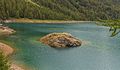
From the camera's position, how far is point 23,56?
74.6 meters

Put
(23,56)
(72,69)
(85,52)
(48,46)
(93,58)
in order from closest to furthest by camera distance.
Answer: (72,69), (23,56), (93,58), (85,52), (48,46)

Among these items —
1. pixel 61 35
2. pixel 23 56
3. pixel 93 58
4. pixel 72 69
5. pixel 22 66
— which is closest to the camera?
pixel 22 66

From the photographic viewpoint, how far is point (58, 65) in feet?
227

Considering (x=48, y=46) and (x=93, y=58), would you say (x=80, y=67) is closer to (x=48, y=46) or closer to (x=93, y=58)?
(x=93, y=58)

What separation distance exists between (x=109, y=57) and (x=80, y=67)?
2262 cm

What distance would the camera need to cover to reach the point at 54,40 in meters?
107

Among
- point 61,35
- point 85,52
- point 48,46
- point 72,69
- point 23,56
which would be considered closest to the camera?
point 72,69

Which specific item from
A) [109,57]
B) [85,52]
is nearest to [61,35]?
[85,52]

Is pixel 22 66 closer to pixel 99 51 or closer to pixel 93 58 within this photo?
pixel 93 58

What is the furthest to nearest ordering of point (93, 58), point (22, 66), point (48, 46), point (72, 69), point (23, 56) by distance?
1. point (48, 46)
2. point (93, 58)
3. point (23, 56)
4. point (72, 69)
5. point (22, 66)

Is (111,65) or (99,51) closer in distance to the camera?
(111,65)

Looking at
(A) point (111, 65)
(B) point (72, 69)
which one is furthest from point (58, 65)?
(A) point (111, 65)

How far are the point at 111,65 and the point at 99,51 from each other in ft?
76.3

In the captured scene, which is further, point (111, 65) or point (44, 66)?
point (111, 65)
